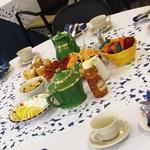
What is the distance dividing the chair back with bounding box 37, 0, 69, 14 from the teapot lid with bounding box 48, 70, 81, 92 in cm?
205

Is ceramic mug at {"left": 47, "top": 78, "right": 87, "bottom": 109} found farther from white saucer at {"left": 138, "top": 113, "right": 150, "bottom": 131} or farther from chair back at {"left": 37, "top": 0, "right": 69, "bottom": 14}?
chair back at {"left": 37, "top": 0, "right": 69, "bottom": 14}

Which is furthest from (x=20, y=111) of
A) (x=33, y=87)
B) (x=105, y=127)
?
(x=105, y=127)

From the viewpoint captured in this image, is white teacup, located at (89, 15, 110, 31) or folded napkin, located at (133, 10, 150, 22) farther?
white teacup, located at (89, 15, 110, 31)

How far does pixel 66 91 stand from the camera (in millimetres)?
1078

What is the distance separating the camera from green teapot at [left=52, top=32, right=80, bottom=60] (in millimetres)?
1384

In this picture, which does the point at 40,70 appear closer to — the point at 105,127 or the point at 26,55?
the point at 26,55

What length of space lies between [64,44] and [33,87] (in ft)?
0.70

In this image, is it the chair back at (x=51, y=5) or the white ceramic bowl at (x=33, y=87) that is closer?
the white ceramic bowl at (x=33, y=87)

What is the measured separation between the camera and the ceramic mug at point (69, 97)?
1.08 metres

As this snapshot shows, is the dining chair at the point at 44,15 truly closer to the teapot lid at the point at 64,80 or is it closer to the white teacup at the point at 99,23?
the white teacup at the point at 99,23

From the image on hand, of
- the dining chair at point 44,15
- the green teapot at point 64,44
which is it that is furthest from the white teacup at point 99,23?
the dining chair at point 44,15

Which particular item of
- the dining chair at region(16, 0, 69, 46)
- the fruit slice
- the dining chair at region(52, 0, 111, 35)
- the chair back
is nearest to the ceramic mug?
the fruit slice

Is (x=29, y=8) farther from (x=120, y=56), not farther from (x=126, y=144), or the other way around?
(x=126, y=144)

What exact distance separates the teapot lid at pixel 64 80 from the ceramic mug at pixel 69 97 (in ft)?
0.03
